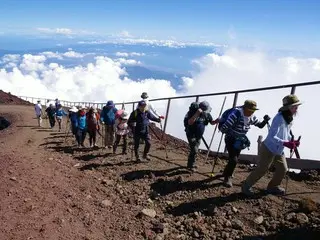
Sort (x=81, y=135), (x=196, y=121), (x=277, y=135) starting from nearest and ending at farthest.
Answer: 1. (x=277, y=135)
2. (x=196, y=121)
3. (x=81, y=135)

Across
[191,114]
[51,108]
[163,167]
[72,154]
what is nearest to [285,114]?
[191,114]

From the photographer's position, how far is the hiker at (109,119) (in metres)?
12.7

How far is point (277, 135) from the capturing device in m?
6.38

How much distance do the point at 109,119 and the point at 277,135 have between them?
24.1 ft

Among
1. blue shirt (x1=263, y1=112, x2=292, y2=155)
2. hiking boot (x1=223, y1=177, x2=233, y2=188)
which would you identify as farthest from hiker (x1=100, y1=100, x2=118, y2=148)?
blue shirt (x1=263, y1=112, x2=292, y2=155)

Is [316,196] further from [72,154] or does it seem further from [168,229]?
[72,154]

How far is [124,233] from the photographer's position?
20.1ft

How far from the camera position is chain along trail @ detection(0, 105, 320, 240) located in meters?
6.00

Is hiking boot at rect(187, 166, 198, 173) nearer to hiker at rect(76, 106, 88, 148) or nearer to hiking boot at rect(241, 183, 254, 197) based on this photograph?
hiking boot at rect(241, 183, 254, 197)

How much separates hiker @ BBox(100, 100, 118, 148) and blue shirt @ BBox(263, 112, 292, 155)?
23.1 ft

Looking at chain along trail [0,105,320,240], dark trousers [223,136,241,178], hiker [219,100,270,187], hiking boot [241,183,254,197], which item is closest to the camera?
chain along trail [0,105,320,240]

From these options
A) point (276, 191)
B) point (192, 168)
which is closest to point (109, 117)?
point (192, 168)

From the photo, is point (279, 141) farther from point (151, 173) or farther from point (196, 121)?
point (151, 173)

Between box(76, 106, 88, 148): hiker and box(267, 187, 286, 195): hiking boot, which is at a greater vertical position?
box(267, 187, 286, 195): hiking boot
